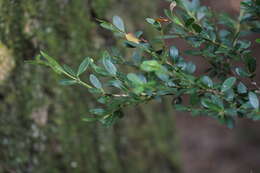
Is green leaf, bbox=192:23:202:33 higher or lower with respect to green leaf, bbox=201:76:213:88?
higher

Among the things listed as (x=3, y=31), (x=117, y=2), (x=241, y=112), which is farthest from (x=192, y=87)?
(x=117, y=2)

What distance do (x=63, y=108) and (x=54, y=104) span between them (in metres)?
0.04

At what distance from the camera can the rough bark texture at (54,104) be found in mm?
1299

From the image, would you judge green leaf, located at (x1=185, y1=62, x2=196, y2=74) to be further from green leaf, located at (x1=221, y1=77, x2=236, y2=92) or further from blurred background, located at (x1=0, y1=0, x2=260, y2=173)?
blurred background, located at (x1=0, y1=0, x2=260, y2=173)

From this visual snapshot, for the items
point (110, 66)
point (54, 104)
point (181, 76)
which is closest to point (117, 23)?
point (110, 66)

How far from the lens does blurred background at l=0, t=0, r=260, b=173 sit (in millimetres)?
1298

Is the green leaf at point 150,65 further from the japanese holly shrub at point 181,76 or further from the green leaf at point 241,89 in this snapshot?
the green leaf at point 241,89

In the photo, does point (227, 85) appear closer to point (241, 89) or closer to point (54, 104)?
point (241, 89)

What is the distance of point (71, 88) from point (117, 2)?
0.52m

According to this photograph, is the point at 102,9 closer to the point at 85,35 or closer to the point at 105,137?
the point at 85,35

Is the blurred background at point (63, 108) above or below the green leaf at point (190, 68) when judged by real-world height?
below

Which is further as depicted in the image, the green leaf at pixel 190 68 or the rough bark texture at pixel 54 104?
the rough bark texture at pixel 54 104

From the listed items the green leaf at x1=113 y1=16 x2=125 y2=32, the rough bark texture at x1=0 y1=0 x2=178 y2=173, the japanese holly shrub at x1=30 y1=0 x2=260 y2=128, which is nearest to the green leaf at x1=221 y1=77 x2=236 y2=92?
the japanese holly shrub at x1=30 y1=0 x2=260 y2=128

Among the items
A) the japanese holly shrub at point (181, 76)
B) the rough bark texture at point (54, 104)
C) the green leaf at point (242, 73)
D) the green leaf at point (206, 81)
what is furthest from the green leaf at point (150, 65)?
the rough bark texture at point (54, 104)
